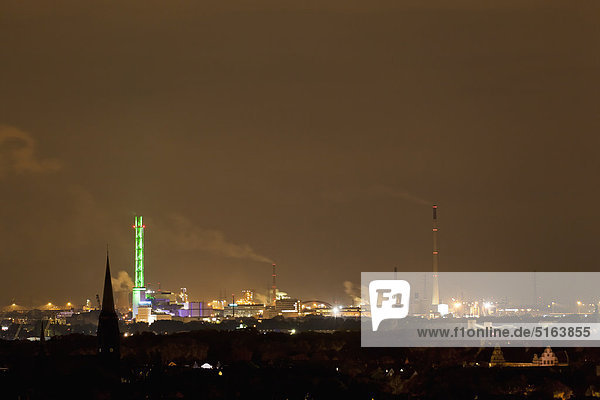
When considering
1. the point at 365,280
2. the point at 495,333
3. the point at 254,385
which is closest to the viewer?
the point at 254,385

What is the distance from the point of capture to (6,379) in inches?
1585

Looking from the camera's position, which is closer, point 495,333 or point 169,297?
point 495,333

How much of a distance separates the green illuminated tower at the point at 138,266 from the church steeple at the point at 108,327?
4135 inches

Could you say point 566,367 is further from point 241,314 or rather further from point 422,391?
point 241,314

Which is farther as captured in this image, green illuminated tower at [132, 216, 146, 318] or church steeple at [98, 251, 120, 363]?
green illuminated tower at [132, 216, 146, 318]

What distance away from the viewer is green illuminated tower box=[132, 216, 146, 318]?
144125 mm

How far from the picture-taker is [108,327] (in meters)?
38.2

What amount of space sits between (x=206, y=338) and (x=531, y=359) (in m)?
23.0

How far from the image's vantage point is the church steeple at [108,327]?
37800mm

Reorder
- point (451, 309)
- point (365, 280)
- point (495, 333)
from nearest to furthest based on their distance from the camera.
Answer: point (495, 333), point (365, 280), point (451, 309)

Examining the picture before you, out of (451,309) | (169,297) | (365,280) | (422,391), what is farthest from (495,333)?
(169,297)

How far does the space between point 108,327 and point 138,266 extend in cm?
11061

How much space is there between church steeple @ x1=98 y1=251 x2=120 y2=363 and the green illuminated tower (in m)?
105

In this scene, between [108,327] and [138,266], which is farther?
[138,266]
